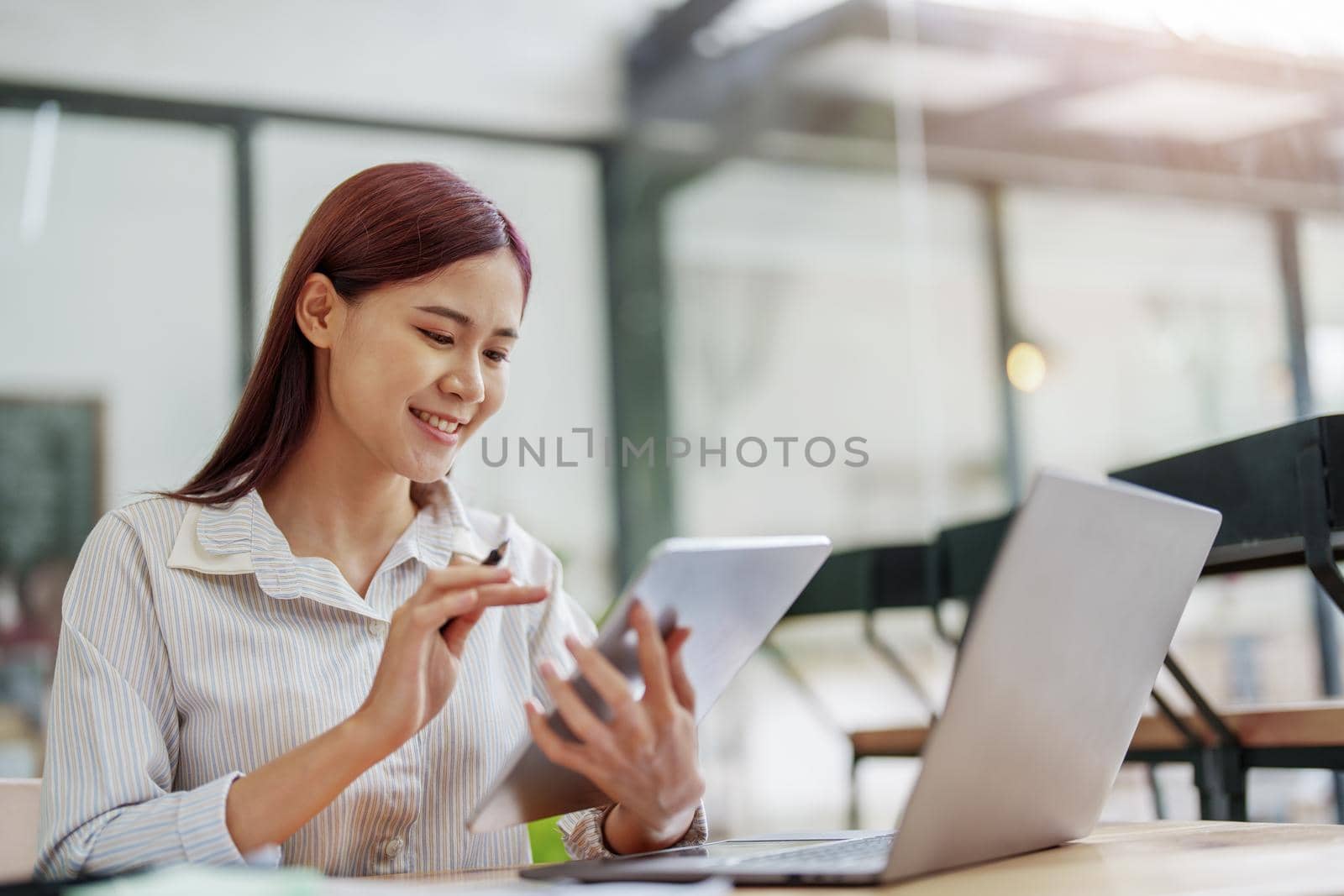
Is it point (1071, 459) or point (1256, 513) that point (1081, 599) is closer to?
point (1256, 513)

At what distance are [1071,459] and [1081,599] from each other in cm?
303

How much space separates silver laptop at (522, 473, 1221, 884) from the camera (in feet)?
2.36

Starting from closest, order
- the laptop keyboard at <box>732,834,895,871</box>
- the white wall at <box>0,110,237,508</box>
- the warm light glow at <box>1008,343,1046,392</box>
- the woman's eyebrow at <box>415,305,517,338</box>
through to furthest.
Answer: the laptop keyboard at <box>732,834,895,871</box> < the woman's eyebrow at <box>415,305,517,338</box> < the warm light glow at <box>1008,343,1046,392</box> < the white wall at <box>0,110,237,508</box>

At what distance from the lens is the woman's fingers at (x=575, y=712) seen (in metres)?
0.80

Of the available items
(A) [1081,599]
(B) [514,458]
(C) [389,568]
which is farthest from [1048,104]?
(A) [1081,599]

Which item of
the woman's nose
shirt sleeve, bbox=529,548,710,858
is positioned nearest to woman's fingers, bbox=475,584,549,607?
shirt sleeve, bbox=529,548,710,858

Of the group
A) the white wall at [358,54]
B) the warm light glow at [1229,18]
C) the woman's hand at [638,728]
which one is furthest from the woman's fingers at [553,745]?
the white wall at [358,54]

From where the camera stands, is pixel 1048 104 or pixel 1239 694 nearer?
pixel 1239 694

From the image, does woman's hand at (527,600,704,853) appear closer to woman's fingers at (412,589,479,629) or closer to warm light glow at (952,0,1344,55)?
woman's fingers at (412,589,479,629)

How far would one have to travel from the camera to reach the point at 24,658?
12.8ft

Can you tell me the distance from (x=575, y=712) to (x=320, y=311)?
2.24ft

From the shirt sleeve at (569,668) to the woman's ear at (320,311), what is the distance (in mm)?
331

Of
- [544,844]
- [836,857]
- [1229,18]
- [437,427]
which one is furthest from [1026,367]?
[836,857]

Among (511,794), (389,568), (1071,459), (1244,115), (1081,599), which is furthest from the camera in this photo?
(1071,459)
